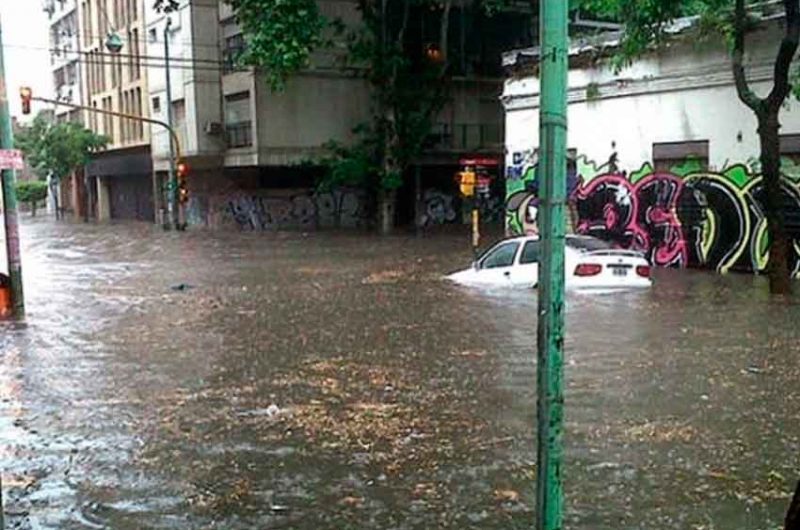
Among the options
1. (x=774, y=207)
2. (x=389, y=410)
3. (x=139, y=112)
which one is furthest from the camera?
(x=139, y=112)

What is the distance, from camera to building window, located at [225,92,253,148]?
3747cm

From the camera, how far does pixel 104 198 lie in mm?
59938

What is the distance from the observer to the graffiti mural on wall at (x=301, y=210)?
41.3 metres

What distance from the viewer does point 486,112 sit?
4197 cm

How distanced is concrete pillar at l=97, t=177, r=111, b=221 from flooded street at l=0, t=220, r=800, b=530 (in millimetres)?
43175

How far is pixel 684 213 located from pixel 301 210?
73.6 ft

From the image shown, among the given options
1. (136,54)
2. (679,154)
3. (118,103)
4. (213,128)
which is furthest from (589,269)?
(118,103)

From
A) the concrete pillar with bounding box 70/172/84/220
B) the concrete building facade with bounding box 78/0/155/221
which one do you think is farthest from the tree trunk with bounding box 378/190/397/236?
the concrete pillar with bounding box 70/172/84/220

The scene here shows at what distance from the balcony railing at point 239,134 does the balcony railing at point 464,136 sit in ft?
25.9

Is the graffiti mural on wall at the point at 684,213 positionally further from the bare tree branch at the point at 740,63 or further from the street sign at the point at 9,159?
the street sign at the point at 9,159

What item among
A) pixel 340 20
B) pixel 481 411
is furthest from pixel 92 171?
pixel 481 411

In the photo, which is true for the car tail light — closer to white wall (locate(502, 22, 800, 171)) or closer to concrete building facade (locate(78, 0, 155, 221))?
white wall (locate(502, 22, 800, 171))

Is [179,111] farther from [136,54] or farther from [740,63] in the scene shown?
[740,63]

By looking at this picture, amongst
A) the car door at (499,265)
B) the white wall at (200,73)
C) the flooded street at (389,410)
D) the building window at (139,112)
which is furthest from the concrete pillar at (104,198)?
the car door at (499,265)
